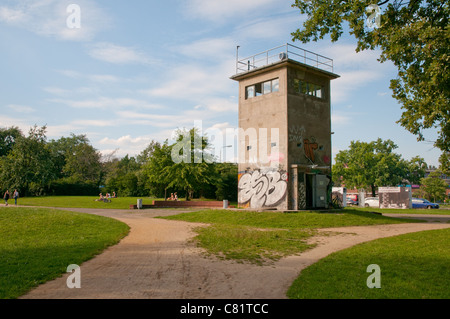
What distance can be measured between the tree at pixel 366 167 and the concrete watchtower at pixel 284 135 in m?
44.6

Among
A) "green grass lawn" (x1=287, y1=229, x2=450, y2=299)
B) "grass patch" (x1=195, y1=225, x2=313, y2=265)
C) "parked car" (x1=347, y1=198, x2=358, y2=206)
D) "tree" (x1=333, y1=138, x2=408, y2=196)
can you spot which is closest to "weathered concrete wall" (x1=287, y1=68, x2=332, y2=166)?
"grass patch" (x1=195, y1=225, x2=313, y2=265)

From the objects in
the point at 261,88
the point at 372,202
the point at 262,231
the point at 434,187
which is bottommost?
the point at 372,202

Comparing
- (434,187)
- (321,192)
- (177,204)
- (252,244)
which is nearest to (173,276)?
(252,244)

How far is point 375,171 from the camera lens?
6619 cm

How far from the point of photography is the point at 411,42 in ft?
36.5

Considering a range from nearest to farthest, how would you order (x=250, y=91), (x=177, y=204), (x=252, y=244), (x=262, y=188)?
(x=252, y=244), (x=262, y=188), (x=250, y=91), (x=177, y=204)

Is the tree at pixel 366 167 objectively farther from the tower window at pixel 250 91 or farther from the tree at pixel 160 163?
the tower window at pixel 250 91

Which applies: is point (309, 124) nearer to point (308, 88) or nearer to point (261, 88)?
point (308, 88)

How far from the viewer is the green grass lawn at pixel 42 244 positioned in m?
7.11

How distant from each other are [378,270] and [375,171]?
2532 inches

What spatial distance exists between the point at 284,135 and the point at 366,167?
50.5m

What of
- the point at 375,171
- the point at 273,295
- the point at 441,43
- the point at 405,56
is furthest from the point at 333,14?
the point at 375,171

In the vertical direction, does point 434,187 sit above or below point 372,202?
above
